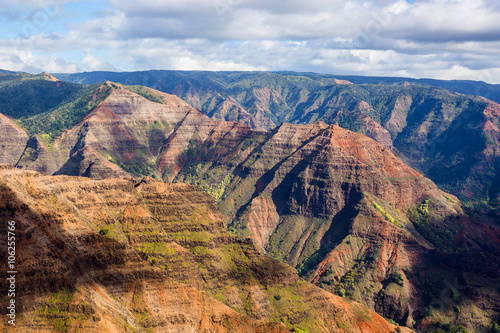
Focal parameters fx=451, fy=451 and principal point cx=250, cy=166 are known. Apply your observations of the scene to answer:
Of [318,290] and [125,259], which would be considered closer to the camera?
[125,259]

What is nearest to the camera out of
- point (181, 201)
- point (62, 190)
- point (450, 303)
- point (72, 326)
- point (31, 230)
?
point (72, 326)

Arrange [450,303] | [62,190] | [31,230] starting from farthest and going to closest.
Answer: [450,303] < [62,190] < [31,230]

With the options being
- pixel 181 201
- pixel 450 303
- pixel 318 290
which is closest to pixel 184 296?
pixel 181 201

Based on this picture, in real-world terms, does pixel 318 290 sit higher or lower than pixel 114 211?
lower

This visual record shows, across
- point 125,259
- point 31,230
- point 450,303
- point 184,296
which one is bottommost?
point 450,303

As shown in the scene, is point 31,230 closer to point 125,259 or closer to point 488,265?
point 125,259

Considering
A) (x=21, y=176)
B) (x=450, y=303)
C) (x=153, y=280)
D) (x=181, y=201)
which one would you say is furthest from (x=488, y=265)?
(x=21, y=176)
